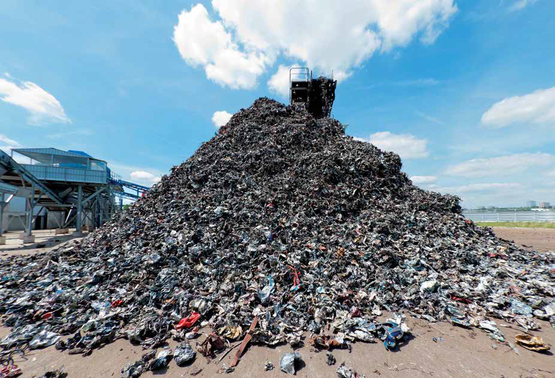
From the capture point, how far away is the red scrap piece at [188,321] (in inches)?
130

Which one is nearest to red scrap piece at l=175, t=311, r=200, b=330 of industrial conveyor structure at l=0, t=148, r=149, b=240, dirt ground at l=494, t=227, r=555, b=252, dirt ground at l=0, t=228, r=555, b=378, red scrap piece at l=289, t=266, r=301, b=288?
dirt ground at l=0, t=228, r=555, b=378

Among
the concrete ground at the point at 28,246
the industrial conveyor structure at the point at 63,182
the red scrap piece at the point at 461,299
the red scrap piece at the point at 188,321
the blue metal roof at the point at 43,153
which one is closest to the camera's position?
the red scrap piece at the point at 188,321

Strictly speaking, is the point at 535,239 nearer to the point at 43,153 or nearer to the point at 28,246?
the point at 28,246

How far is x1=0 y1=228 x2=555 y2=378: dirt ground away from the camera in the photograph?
253cm

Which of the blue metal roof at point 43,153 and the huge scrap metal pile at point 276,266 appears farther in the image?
the blue metal roof at point 43,153

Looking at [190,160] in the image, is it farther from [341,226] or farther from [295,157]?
[341,226]

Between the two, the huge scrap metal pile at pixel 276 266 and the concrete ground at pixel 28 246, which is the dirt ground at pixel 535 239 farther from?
the concrete ground at pixel 28 246

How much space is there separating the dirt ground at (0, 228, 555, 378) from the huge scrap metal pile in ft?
0.54

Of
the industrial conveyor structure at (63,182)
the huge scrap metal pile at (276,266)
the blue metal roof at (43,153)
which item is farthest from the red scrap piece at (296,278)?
the blue metal roof at (43,153)

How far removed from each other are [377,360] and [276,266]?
231 centimetres

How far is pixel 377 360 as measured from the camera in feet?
8.80

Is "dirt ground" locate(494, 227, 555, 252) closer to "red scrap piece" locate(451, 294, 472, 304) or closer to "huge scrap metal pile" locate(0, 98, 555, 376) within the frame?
"huge scrap metal pile" locate(0, 98, 555, 376)

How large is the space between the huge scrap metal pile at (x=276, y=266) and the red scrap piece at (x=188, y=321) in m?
0.02

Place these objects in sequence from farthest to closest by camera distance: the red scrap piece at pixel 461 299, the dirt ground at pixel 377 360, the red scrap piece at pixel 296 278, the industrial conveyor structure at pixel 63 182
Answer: the industrial conveyor structure at pixel 63 182, the red scrap piece at pixel 296 278, the red scrap piece at pixel 461 299, the dirt ground at pixel 377 360
